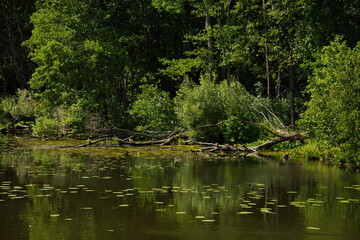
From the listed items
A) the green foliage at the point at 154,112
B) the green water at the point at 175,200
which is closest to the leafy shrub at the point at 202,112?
the green foliage at the point at 154,112

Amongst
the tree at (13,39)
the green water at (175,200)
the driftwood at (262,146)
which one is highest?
the tree at (13,39)

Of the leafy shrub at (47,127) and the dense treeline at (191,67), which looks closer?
the dense treeline at (191,67)

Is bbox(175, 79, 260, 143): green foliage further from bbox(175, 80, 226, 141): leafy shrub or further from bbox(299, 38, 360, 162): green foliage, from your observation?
bbox(299, 38, 360, 162): green foliage

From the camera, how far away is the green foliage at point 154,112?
86.3ft

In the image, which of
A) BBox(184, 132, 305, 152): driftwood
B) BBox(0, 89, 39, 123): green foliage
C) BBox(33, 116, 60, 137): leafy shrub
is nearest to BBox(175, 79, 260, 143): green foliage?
BBox(184, 132, 305, 152): driftwood

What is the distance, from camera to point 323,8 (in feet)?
87.5

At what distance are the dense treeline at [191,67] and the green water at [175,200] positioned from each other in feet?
14.9

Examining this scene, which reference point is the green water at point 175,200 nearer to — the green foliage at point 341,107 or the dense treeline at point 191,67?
the green foliage at point 341,107

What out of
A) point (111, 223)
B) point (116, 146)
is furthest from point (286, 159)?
point (111, 223)

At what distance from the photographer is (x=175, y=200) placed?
9789 millimetres

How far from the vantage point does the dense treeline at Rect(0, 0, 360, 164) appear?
22097 mm

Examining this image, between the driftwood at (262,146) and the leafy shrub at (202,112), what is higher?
the leafy shrub at (202,112)

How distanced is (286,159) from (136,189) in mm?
8907

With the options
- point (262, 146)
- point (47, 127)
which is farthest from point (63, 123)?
point (262, 146)
